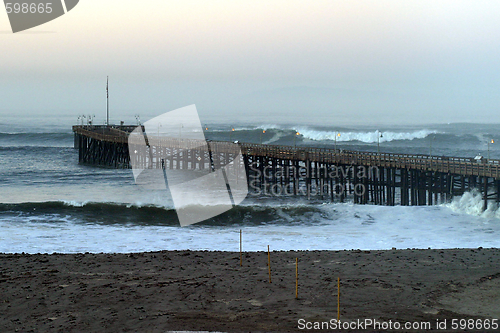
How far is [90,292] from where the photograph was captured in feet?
54.9

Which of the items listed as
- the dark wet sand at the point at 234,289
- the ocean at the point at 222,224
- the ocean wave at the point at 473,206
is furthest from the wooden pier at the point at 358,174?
the dark wet sand at the point at 234,289

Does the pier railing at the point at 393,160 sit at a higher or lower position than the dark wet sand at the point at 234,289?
higher

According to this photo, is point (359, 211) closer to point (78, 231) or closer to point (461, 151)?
point (78, 231)

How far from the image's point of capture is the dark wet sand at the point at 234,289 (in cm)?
1400

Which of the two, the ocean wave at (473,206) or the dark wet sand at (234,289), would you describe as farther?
the ocean wave at (473,206)

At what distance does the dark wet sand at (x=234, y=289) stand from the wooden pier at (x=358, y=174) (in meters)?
16.9

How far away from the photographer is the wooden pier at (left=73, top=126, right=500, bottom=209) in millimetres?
38469

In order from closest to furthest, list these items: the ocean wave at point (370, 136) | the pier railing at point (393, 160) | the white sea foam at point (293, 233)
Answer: the white sea foam at point (293, 233)
the pier railing at point (393, 160)
the ocean wave at point (370, 136)

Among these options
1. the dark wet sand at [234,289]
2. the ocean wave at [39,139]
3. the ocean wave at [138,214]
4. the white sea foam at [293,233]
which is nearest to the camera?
the dark wet sand at [234,289]

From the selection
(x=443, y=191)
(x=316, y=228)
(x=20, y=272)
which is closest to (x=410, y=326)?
(x=20, y=272)

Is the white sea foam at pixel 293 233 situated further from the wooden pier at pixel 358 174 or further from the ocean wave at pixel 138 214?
the wooden pier at pixel 358 174

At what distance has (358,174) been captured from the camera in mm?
45812

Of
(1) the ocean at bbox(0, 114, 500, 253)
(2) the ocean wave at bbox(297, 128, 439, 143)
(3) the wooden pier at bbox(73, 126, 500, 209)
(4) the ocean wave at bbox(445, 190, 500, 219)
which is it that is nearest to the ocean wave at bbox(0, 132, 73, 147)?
(2) the ocean wave at bbox(297, 128, 439, 143)

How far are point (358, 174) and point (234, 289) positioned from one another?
30.7m
